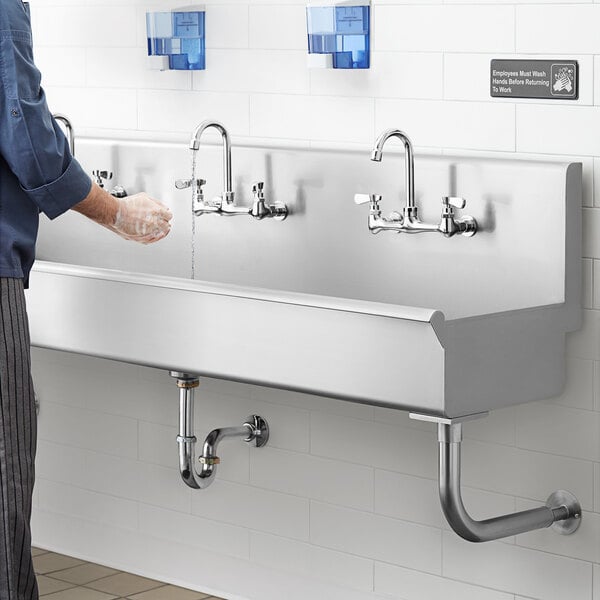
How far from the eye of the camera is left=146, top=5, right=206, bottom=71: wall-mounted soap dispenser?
3529 mm

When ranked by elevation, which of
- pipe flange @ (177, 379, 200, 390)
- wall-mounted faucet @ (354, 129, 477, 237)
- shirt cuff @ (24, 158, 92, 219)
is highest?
shirt cuff @ (24, 158, 92, 219)

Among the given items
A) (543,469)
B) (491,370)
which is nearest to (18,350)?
(491,370)

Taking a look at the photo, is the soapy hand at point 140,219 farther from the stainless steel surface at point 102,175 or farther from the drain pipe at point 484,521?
the stainless steel surface at point 102,175

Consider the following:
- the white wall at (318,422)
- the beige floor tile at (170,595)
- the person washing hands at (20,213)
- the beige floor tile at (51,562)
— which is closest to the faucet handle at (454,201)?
the white wall at (318,422)

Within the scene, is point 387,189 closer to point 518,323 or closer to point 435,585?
point 518,323

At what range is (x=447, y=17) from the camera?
304cm

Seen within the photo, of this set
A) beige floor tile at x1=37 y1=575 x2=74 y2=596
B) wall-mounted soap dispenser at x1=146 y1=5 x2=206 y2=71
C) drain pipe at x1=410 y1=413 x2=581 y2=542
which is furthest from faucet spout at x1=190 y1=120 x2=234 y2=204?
beige floor tile at x1=37 y1=575 x2=74 y2=596

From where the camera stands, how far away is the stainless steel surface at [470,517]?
9.00 ft

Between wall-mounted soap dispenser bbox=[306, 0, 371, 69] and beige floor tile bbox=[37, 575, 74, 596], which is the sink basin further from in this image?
beige floor tile bbox=[37, 575, 74, 596]

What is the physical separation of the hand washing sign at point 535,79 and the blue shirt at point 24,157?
0.94 m

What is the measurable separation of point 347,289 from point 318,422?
14.4 inches

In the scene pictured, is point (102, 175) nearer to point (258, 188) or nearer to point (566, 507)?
point (258, 188)

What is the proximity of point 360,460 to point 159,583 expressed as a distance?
805 mm

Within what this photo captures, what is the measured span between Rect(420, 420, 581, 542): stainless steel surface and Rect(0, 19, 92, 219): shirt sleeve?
89 centimetres
